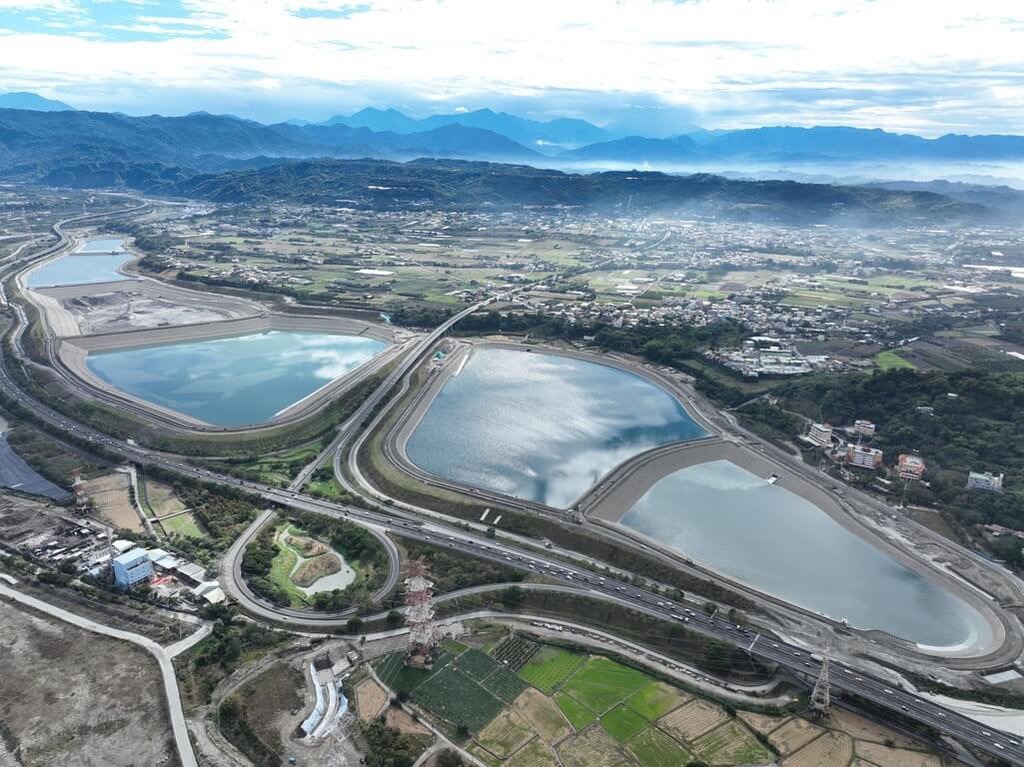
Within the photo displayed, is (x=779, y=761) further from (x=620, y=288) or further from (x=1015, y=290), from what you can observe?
(x=1015, y=290)

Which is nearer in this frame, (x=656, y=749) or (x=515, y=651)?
(x=656, y=749)

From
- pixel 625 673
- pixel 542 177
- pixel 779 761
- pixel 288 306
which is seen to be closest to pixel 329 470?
pixel 625 673

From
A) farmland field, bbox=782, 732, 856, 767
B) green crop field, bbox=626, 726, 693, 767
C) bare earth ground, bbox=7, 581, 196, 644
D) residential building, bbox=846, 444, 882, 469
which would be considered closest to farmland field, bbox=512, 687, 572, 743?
green crop field, bbox=626, 726, 693, 767

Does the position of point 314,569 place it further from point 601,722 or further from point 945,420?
point 945,420

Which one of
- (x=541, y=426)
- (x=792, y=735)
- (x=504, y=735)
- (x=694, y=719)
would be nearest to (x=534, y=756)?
(x=504, y=735)

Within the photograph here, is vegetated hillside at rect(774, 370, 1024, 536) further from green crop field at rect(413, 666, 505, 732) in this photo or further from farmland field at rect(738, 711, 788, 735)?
green crop field at rect(413, 666, 505, 732)

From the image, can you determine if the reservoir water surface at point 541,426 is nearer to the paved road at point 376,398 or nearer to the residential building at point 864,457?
the paved road at point 376,398

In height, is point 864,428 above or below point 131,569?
above
